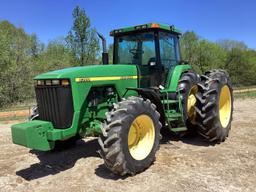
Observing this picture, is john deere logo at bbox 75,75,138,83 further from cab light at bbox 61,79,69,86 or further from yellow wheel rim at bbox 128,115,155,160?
yellow wheel rim at bbox 128,115,155,160

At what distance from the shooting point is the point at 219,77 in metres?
6.83

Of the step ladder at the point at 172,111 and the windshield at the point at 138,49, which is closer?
the step ladder at the point at 172,111

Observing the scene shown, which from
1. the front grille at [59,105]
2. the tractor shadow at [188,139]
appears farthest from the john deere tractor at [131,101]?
the tractor shadow at [188,139]

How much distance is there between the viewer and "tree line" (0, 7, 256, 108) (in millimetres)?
23172

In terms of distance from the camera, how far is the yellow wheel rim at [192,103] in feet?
22.4

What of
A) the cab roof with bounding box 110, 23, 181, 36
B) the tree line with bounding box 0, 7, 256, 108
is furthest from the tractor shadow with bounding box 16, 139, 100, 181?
the tree line with bounding box 0, 7, 256, 108

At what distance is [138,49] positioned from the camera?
664cm

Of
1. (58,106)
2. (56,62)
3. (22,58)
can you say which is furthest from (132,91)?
(56,62)

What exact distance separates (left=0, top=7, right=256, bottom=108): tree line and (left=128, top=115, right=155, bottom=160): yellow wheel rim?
24.3 feet

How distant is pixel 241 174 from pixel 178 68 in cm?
283

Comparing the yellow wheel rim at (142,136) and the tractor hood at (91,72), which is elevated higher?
the tractor hood at (91,72)

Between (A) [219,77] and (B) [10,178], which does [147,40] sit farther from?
(B) [10,178]

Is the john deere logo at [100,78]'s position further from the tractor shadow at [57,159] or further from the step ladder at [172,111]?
the tractor shadow at [57,159]

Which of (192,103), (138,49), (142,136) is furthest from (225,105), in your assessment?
(142,136)
